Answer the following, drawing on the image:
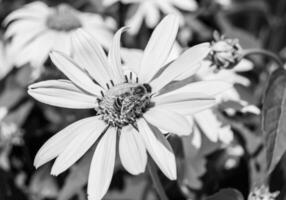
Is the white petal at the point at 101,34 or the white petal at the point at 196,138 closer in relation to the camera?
the white petal at the point at 196,138

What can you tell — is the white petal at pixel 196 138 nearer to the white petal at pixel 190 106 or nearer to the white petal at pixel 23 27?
the white petal at pixel 190 106

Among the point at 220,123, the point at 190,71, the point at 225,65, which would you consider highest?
the point at 190,71

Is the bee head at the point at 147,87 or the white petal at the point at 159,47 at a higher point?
the white petal at the point at 159,47

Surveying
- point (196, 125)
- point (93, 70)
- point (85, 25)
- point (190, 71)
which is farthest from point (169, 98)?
point (85, 25)

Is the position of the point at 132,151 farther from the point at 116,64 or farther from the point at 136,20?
the point at 136,20

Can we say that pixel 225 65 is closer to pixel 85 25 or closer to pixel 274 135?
pixel 274 135

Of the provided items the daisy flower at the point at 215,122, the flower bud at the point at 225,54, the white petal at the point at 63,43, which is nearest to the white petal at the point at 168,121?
the flower bud at the point at 225,54
